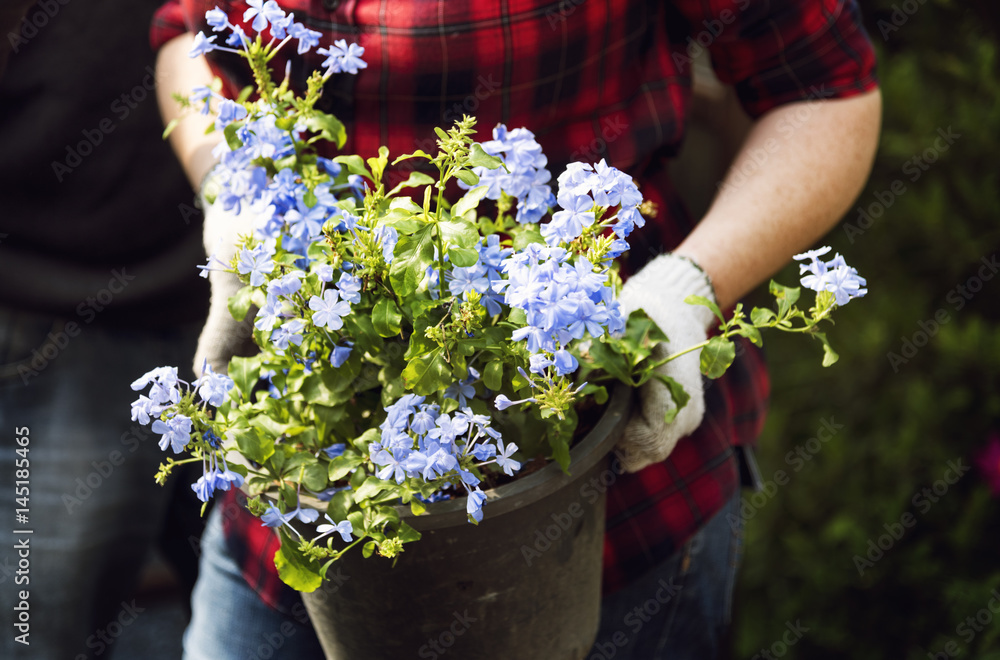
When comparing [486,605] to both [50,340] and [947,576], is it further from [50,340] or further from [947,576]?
[947,576]

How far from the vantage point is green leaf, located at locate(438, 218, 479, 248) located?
690mm

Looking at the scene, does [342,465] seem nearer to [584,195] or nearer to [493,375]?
[493,375]

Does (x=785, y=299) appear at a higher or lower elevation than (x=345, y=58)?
lower

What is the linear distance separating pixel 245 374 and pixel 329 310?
0.17 meters

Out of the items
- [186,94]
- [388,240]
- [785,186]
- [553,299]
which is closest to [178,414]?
[388,240]

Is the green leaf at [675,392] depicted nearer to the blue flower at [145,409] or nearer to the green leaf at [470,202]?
the green leaf at [470,202]

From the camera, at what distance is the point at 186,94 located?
1166 mm

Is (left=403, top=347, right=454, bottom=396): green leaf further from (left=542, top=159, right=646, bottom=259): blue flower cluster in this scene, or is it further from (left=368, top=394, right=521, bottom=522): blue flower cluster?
(left=542, top=159, right=646, bottom=259): blue flower cluster

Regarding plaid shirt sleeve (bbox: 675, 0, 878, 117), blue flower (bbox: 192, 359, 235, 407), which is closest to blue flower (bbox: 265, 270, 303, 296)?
blue flower (bbox: 192, 359, 235, 407)

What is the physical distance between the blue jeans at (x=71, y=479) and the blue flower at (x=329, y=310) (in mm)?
975

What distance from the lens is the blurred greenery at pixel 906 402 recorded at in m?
1.69

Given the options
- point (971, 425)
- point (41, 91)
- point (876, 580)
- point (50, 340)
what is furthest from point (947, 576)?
point (41, 91)

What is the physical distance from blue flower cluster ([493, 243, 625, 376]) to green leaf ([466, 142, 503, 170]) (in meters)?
0.07

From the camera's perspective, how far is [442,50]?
3.16ft
